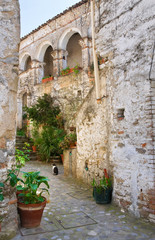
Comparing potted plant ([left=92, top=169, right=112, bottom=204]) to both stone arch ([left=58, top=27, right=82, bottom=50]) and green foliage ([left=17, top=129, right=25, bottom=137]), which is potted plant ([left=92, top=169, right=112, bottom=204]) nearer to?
stone arch ([left=58, top=27, right=82, bottom=50])

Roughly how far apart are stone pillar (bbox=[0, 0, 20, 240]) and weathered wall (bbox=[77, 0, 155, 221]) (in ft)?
5.99

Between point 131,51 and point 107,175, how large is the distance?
7.93ft

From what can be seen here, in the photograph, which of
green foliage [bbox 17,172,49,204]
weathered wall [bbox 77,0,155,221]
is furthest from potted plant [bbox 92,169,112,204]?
green foliage [bbox 17,172,49,204]

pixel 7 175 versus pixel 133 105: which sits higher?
pixel 133 105

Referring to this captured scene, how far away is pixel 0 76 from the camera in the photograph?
2.86 meters

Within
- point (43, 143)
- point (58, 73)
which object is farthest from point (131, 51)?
point (58, 73)

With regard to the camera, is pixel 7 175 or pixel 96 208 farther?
pixel 96 208

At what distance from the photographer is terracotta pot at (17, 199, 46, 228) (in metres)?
2.91

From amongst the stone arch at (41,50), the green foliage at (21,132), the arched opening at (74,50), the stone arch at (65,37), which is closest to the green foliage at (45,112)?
the green foliage at (21,132)

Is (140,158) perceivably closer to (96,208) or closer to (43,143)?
(96,208)

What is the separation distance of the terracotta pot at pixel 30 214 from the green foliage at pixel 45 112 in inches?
289

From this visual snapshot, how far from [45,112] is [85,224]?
7876 mm

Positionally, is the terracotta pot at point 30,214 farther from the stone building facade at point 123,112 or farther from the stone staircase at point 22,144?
the stone staircase at point 22,144

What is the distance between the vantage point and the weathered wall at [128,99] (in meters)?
3.26
